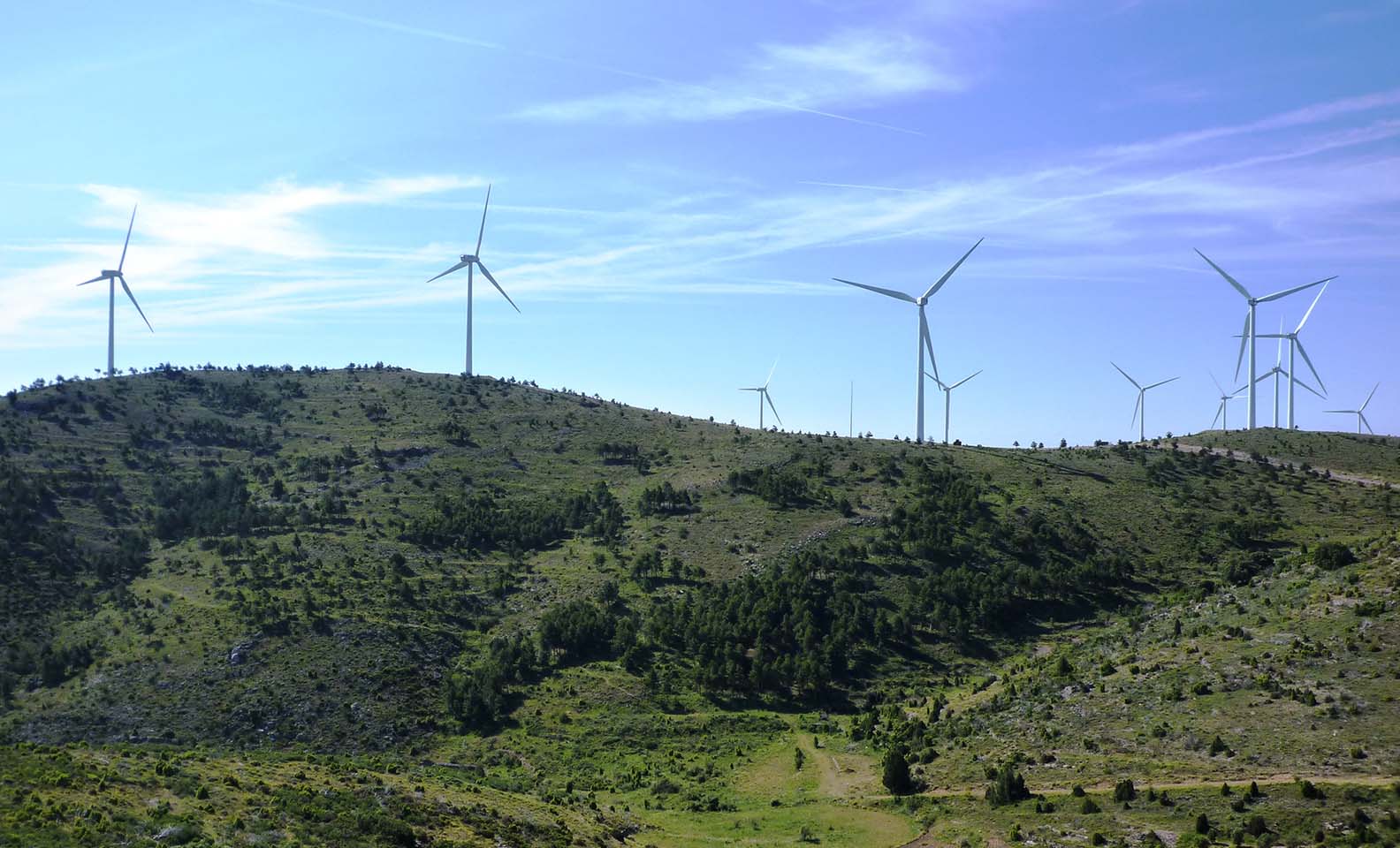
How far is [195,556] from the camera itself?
13538 cm

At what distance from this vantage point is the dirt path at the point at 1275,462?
162m

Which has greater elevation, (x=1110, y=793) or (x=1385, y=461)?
(x=1385, y=461)

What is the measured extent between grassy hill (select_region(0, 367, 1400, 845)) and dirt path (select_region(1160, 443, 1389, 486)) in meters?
1.67

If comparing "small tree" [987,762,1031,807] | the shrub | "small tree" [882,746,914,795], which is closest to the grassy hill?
the shrub

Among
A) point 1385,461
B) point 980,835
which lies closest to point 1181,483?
point 1385,461

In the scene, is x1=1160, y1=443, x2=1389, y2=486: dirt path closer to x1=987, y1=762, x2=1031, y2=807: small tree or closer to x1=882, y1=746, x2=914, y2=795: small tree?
x1=882, y1=746, x2=914, y2=795: small tree

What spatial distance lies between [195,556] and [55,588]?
16349 mm

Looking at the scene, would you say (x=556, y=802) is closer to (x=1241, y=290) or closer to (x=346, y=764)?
(x=346, y=764)

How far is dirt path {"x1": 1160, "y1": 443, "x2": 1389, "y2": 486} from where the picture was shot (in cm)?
16231

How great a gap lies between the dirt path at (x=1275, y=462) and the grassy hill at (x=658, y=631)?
1673 millimetres

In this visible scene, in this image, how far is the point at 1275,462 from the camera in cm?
17362

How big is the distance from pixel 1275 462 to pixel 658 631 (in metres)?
113

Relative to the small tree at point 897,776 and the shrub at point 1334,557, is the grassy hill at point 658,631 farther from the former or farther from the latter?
the small tree at point 897,776

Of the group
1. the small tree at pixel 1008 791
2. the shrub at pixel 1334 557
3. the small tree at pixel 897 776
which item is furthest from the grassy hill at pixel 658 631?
the small tree at pixel 897 776
